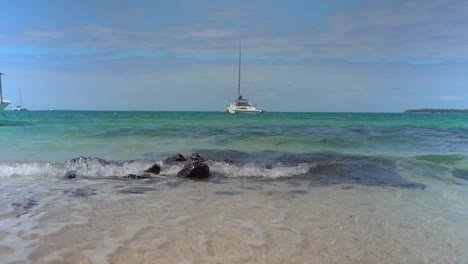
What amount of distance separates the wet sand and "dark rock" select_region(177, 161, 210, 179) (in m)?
0.99

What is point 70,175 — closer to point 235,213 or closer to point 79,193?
point 79,193

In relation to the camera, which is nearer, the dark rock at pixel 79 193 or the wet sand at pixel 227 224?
the wet sand at pixel 227 224

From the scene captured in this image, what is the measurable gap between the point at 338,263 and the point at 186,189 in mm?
4039

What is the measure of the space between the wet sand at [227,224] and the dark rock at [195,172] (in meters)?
0.99

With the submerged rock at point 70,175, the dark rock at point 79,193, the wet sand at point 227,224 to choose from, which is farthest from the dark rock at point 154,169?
the dark rock at point 79,193

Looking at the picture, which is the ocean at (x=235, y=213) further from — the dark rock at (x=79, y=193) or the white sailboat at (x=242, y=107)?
the white sailboat at (x=242, y=107)

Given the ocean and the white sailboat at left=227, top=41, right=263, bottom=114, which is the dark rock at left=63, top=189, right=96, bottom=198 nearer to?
the ocean

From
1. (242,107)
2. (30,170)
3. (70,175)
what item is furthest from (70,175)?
(242,107)

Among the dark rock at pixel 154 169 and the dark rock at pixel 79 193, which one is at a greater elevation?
the dark rock at pixel 79 193

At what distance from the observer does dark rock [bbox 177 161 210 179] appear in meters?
8.77

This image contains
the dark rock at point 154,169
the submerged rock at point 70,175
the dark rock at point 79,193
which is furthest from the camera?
the dark rock at point 154,169

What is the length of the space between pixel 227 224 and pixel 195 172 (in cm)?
376

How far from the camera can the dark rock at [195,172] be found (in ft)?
28.8

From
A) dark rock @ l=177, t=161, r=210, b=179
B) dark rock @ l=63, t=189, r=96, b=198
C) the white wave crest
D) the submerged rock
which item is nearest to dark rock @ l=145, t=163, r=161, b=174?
dark rock @ l=177, t=161, r=210, b=179
